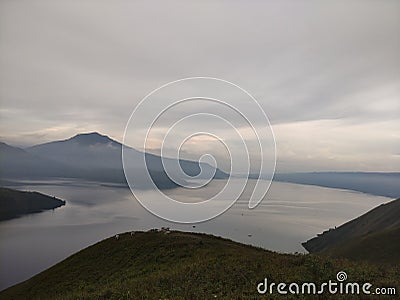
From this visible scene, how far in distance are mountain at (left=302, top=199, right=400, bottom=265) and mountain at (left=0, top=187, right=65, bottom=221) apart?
13213 cm

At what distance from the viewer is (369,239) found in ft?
173

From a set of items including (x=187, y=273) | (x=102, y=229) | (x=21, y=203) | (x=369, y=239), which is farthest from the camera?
(x=21, y=203)

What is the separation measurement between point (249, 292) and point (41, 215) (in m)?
156

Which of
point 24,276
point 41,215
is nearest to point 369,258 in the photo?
point 24,276

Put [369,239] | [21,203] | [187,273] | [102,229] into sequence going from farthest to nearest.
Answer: [21,203] → [102,229] → [369,239] → [187,273]

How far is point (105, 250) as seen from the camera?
27.2m

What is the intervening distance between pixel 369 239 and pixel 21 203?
6299 inches

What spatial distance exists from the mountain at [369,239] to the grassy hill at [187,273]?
3125 cm

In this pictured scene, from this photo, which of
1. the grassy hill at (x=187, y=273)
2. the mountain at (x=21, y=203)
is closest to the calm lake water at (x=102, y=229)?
the mountain at (x=21, y=203)

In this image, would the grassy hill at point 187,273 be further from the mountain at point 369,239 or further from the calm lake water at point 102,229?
the mountain at point 369,239

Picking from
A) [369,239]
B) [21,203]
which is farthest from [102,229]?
[369,239]

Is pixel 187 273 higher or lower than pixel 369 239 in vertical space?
higher

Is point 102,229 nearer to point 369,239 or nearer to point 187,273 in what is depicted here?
point 369,239

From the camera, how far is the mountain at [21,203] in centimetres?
14148
